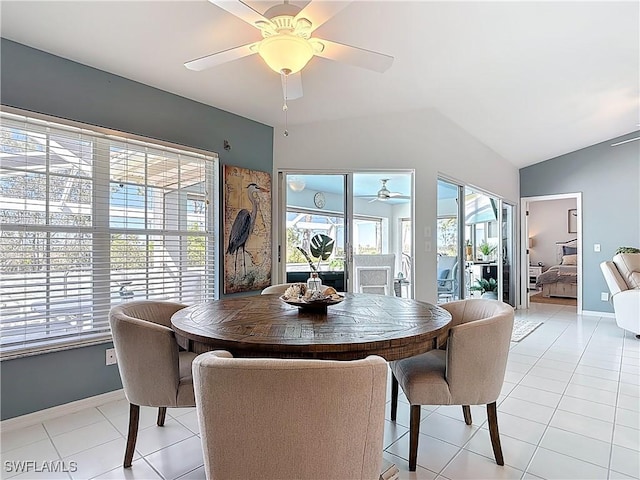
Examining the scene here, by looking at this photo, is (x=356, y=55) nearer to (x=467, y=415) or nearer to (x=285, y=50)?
(x=285, y=50)

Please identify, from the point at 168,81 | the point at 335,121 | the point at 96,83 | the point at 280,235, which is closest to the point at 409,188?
the point at 335,121

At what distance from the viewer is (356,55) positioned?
1.92 m

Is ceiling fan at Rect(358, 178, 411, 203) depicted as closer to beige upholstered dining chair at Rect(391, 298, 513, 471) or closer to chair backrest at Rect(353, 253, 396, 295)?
chair backrest at Rect(353, 253, 396, 295)

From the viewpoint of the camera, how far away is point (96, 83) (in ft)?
8.41

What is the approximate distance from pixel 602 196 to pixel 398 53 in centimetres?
515

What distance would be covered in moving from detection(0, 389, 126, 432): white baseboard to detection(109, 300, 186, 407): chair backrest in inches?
42.7

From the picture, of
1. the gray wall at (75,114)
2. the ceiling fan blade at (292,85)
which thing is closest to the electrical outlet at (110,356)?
the gray wall at (75,114)

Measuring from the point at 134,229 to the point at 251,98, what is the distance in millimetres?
1472

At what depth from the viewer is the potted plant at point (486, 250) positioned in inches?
264

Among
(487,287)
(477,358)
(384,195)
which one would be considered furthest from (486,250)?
(477,358)

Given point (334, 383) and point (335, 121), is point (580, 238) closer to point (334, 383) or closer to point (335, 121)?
point (335, 121)

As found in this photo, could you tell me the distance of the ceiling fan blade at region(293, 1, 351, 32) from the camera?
1560 mm

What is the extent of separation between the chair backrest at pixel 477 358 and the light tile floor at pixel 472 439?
42cm

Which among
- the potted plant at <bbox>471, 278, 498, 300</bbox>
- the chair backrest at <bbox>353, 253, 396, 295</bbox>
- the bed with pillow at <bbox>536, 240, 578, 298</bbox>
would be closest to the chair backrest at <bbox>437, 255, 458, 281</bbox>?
the chair backrest at <bbox>353, 253, 396, 295</bbox>
